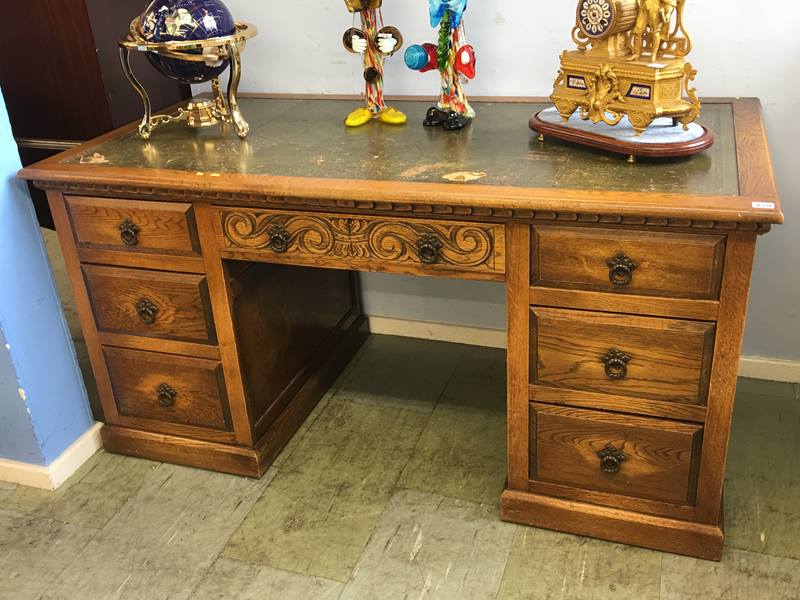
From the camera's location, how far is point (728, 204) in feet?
4.69

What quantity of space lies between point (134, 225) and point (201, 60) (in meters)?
0.44

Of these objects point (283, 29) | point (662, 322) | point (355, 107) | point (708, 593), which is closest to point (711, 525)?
point (708, 593)

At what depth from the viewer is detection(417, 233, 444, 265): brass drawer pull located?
166cm

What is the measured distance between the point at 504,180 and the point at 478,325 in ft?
3.42

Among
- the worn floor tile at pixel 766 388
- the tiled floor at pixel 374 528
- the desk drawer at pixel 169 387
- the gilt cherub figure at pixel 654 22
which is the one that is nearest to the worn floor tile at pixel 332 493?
the tiled floor at pixel 374 528

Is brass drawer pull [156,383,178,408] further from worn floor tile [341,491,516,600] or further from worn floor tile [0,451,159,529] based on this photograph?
worn floor tile [341,491,516,600]

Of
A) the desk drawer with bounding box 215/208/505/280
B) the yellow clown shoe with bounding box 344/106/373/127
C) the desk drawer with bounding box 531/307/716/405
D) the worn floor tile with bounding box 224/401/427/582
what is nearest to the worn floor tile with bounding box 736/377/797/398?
the desk drawer with bounding box 531/307/716/405

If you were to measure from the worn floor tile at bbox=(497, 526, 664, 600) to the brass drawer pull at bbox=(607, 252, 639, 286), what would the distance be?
2.09ft

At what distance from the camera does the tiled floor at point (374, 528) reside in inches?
68.6

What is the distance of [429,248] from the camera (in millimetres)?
1666

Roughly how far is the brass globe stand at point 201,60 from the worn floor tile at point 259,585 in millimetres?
1048

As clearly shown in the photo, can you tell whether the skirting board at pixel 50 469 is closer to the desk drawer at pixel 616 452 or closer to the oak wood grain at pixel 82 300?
the oak wood grain at pixel 82 300

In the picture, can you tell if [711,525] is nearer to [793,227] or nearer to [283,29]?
[793,227]

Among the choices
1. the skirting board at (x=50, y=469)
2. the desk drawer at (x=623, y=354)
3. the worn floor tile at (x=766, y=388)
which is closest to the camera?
the desk drawer at (x=623, y=354)
